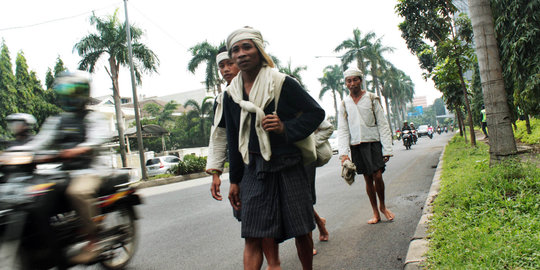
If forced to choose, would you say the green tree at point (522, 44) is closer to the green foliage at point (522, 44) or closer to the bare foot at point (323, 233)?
the green foliage at point (522, 44)

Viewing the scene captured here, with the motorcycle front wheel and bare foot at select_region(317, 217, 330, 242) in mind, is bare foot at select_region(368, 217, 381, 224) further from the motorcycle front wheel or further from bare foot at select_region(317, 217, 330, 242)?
the motorcycle front wheel

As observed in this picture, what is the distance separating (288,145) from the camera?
2363 millimetres

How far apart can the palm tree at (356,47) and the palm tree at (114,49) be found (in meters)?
24.2

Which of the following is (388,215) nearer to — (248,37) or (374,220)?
(374,220)

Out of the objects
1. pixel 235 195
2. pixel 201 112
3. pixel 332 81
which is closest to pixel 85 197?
pixel 235 195

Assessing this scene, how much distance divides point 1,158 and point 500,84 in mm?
5486

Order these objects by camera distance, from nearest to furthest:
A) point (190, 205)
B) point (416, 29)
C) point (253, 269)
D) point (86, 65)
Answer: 1. point (253, 269)
2. point (190, 205)
3. point (416, 29)
4. point (86, 65)

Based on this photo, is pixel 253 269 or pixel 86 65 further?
pixel 86 65

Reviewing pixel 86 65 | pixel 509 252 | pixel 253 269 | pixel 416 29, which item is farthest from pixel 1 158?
pixel 86 65

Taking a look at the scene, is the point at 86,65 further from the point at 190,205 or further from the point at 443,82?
the point at 443,82

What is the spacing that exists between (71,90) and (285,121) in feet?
7.43

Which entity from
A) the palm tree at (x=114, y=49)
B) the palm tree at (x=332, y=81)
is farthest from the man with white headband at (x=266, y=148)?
the palm tree at (x=332, y=81)

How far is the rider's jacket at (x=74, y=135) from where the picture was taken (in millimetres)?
3287

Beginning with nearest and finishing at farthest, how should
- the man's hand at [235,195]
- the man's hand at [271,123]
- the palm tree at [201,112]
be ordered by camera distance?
the man's hand at [271,123] → the man's hand at [235,195] → the palm tree at [201,112]
